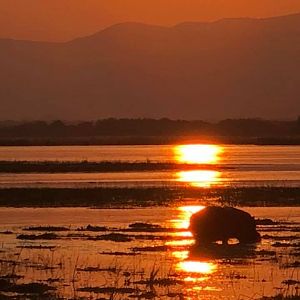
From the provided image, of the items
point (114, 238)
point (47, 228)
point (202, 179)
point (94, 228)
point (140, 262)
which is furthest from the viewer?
point (202, 179)

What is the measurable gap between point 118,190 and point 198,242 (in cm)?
2106

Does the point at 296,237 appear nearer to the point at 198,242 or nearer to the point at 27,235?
the point at 198,242

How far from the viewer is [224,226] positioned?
27.3m

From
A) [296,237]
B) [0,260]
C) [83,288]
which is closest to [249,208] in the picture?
[296,237]

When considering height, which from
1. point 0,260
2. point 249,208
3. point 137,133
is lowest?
point 0,260

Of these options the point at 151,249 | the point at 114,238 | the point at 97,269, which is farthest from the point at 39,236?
the point at 97,269

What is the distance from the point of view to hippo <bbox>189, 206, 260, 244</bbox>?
89.4ft

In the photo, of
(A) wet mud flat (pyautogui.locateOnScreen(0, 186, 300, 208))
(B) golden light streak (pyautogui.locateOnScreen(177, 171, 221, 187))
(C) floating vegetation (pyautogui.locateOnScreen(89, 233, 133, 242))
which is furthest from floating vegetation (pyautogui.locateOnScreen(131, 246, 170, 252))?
(B) golden light streak (pyautogui.locateOnScreen(177, 171, 221, 187))

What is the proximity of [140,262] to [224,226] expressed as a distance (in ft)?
13.3

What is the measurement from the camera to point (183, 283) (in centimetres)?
2100

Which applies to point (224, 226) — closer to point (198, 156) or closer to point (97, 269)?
point (97, 269)

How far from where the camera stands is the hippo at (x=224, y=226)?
27.2 metres

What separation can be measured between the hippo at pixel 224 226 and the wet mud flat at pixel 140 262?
16.2 inches

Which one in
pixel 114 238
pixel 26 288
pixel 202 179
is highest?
pixel 202 179
